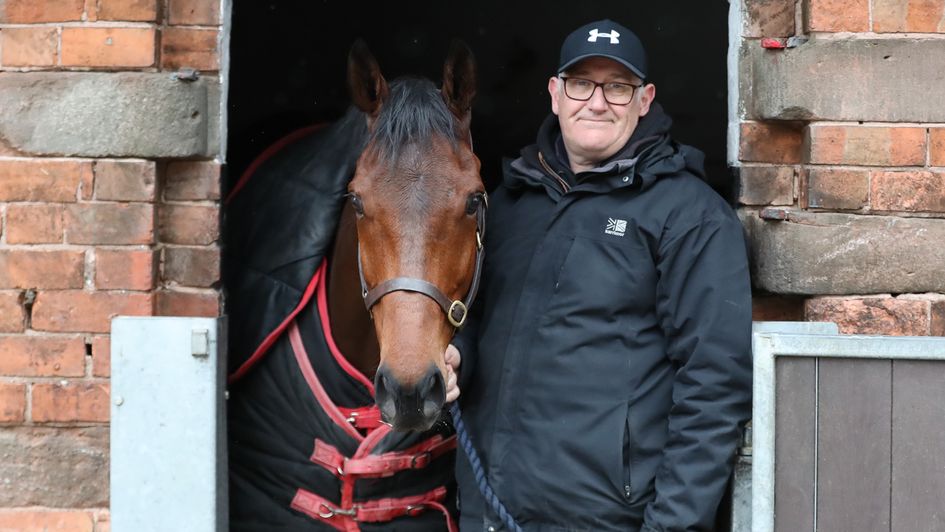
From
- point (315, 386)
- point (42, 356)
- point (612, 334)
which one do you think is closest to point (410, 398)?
point (612, 334)

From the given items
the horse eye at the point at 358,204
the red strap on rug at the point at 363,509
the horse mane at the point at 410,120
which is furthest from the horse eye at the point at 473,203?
the red strap on rug at the point at 363,509

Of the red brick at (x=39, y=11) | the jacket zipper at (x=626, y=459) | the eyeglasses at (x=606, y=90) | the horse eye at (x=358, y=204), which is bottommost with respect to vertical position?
the jacket zipper at (x=626, y=459)

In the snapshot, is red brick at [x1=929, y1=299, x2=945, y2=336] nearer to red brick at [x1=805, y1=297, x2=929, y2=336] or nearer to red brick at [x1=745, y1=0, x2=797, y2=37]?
red brick at [x1=805, y1=297, x2=929, y2=336]

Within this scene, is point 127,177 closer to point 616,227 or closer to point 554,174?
point 554,174

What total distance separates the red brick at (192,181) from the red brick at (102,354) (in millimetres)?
A: 413

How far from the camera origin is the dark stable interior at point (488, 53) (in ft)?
19.1

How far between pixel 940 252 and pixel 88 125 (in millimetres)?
2203

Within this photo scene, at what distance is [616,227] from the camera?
2.60 metres

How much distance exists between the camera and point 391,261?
2.55 metres

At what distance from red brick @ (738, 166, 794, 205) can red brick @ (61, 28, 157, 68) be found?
1.60m

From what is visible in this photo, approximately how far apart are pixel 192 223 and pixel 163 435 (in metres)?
0.59

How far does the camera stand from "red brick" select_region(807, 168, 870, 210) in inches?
109

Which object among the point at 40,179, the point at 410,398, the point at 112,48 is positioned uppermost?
the point at 112,48

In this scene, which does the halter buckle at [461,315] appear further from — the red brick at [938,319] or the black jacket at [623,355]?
the red brick at [938,319]
